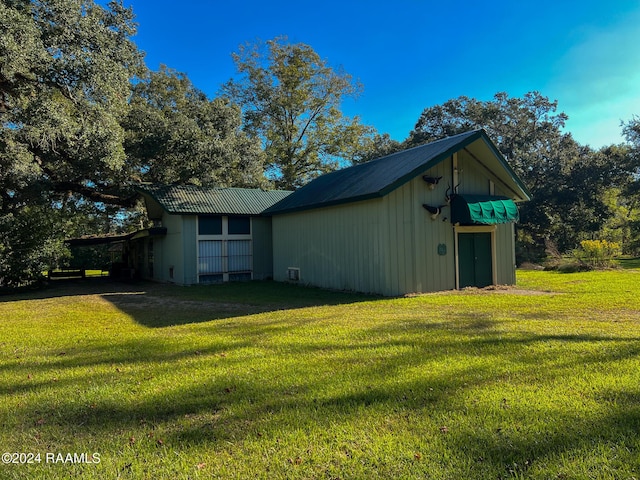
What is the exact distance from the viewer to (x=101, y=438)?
3.05 m

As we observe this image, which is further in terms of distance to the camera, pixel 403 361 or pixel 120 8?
pixel 120 8

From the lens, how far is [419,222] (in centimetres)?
1204

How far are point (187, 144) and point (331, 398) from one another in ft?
54.1

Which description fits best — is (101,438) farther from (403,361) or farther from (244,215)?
(244,215)

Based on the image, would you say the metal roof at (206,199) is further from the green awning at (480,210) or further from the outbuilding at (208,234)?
the green awning at (480,210)

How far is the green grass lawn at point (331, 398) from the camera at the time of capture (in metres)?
2.64

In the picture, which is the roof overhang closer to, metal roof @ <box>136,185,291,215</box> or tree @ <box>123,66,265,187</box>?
metal roof @ <box>136,185,291,215</box>

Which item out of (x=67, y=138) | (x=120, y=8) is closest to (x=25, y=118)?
(x=67, y=138)

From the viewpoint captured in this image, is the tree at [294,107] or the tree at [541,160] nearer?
the tree at [541,160]

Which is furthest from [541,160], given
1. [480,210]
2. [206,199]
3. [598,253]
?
[206,199]

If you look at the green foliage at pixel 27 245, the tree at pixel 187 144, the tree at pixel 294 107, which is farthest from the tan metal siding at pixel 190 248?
the tree at pixel 294 107

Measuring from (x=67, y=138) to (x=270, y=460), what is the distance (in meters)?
11.8

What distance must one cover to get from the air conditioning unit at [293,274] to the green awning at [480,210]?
231 inches

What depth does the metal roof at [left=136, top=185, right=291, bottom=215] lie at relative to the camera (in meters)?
16.3
